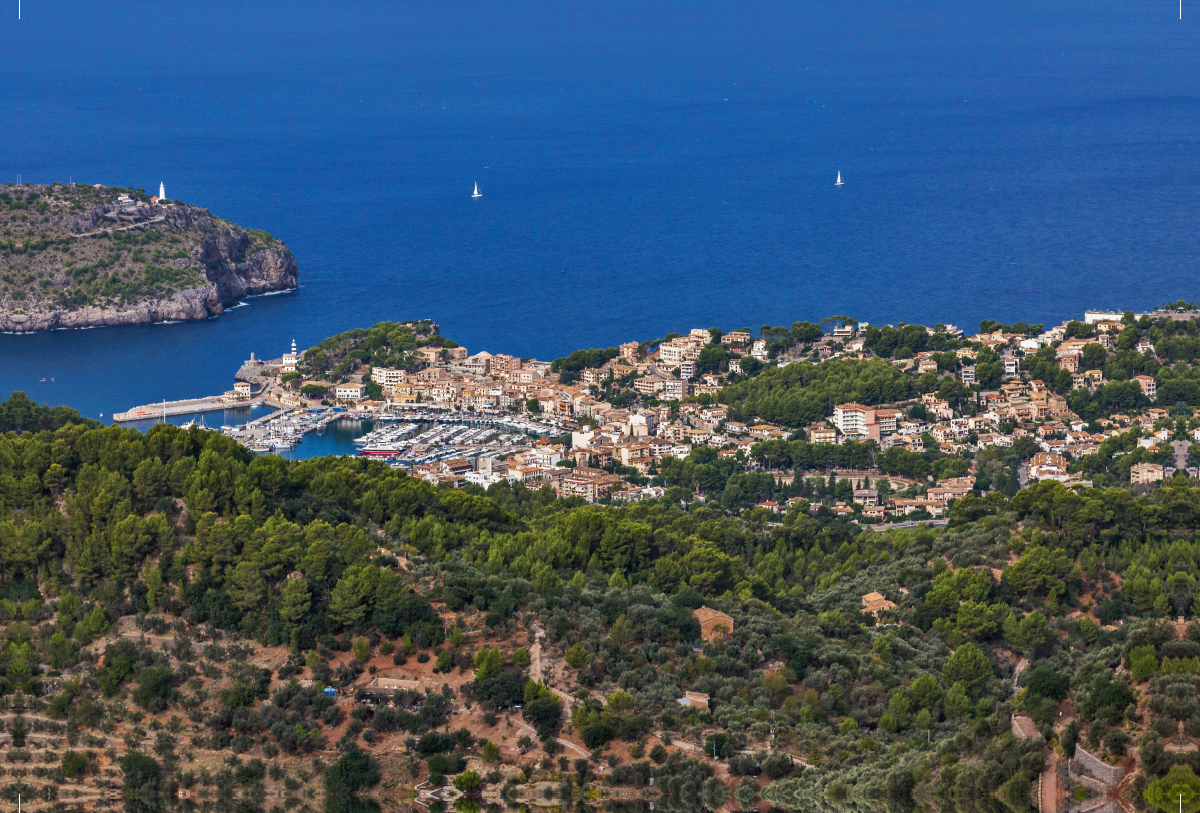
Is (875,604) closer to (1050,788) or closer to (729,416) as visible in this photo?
(1050,788)

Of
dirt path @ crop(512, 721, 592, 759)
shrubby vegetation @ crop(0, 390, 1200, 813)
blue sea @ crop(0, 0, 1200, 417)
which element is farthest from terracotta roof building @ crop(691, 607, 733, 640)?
blue sea @ crop(0, 0, 1200, 417)

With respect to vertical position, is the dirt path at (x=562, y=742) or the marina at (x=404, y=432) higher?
the marina at (x=404, y=432)

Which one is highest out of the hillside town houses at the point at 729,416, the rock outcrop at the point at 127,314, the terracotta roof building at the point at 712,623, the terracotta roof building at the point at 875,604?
the rock outcrop at the point at 127,314

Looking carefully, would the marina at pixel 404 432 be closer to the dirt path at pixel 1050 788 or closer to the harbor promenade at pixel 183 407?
the harbor promenade at pixel 183 407

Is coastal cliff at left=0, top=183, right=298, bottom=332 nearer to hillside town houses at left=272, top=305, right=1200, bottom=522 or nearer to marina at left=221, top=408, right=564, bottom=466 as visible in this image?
hillside town houses at left=272, top=305, right=1200, bottom=522

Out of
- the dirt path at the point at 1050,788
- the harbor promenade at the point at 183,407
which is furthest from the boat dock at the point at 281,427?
the dirt path at the point at 1050,788

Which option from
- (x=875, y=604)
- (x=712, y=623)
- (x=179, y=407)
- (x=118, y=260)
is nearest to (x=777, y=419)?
(x=179, y=407)
